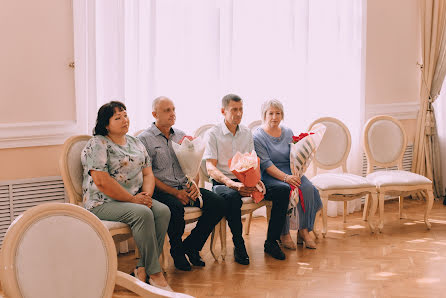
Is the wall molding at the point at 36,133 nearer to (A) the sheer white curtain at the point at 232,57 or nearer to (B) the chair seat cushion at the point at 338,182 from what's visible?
(A) the sheer white curtain at the point at 232,57

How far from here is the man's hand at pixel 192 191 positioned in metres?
4.02

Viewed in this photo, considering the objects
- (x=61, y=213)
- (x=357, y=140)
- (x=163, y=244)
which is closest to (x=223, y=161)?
(x=163, y=244)

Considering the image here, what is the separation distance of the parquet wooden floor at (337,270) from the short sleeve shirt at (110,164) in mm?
683

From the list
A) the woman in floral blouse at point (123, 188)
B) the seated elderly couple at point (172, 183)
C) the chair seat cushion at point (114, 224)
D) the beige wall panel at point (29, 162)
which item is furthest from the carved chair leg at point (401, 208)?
the beige wall panel at point (29, 162)

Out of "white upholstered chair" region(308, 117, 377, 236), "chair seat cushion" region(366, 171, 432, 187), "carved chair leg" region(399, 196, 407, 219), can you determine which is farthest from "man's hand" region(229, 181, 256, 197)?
"carved chair leg" region(399, 196, 407, 219)

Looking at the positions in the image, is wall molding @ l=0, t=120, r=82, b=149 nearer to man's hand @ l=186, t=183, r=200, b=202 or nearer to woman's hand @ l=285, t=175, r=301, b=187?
man's hand @ l=186, t=183, r=200, b=202

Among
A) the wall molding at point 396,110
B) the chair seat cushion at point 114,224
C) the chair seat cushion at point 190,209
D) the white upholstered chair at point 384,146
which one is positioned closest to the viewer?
the chair seat cushion at point 114,224

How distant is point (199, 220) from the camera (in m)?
4.11

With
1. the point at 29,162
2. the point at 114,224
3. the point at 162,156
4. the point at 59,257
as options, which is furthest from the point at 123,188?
the point at 59,257

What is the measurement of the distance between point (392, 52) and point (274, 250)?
10.2ft

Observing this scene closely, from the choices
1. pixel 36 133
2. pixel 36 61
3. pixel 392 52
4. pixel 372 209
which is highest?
pixel 392 52

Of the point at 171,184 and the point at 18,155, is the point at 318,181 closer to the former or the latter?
the point at 171,184

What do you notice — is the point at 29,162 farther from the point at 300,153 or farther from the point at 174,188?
the point at 300,153

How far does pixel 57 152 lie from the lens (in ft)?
13.7
